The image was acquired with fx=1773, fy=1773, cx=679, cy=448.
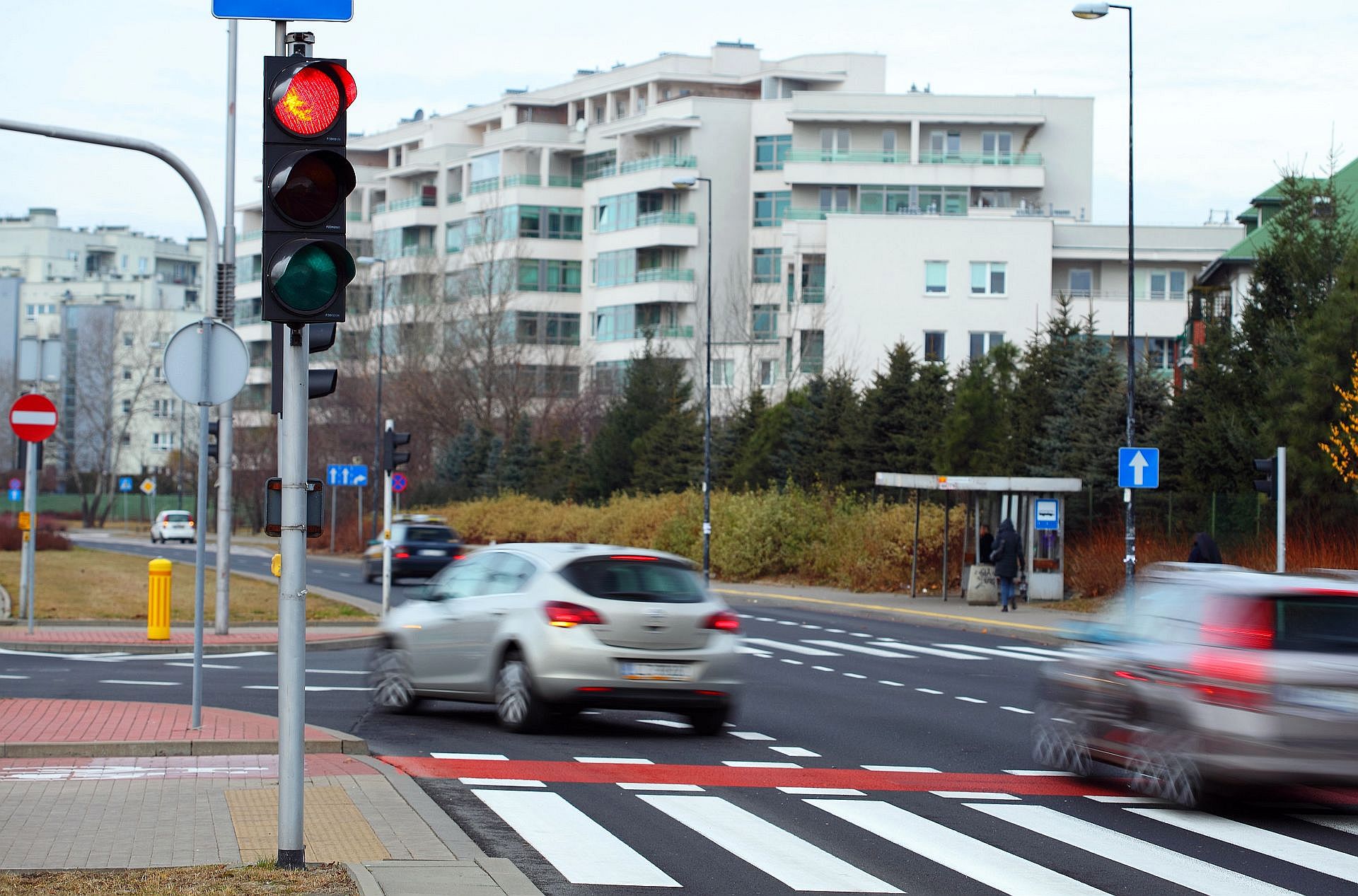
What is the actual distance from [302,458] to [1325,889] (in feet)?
17.1

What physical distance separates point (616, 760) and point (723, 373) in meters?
66.9

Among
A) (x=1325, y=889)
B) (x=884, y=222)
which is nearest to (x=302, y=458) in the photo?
(x=1325, y=889)

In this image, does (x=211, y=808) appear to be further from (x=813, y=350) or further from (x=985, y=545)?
(x=813, y=350)

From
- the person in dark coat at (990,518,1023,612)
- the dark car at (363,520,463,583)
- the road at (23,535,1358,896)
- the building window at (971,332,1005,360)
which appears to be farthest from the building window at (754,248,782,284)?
the road at (23,535,1358,896)

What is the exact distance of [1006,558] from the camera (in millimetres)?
33750

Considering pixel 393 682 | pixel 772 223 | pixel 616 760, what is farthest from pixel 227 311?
pixel 772 223

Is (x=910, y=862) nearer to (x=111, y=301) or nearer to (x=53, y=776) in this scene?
(x=53, y=776)

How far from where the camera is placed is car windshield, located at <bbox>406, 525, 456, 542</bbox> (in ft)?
142

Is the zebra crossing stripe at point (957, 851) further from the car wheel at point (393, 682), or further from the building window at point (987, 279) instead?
the building window at point (987, 279)

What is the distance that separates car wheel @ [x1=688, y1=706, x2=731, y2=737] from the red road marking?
188cm

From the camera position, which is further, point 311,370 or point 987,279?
point 987,279

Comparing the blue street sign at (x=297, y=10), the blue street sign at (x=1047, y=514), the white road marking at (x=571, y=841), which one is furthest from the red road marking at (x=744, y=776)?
the blue street sign at (x=1047, y=514)

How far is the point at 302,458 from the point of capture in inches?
313

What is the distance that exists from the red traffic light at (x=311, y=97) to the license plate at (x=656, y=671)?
23.1 ft
